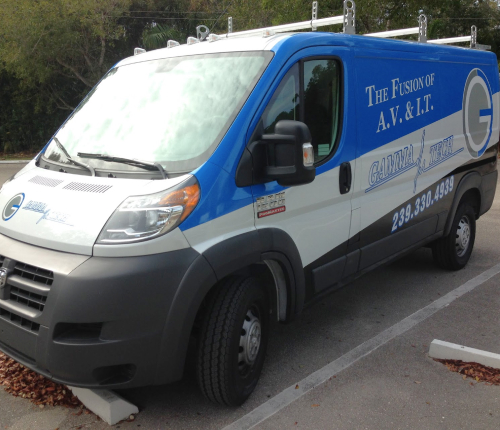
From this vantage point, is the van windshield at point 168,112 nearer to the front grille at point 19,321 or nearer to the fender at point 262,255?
the fender at point 262,255

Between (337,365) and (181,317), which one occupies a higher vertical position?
(181,317)

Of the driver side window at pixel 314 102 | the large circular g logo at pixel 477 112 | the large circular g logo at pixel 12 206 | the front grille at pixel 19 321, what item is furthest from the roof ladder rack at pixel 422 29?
the front grille at pixel 19 321

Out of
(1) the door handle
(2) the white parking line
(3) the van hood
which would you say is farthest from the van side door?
(3) the van hood

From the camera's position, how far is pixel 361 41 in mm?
4293

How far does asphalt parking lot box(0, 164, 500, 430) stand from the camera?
3.33 meters

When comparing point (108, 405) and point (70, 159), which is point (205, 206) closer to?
point (70, 159)

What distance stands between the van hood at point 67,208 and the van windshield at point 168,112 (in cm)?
19

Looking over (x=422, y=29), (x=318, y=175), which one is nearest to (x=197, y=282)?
(x=318, y=175)

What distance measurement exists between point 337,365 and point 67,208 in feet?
7.12

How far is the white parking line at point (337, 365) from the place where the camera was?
3.38 meters

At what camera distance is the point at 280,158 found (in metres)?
3.32

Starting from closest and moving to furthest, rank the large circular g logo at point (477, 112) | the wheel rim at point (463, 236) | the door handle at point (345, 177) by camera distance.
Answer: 1. the door handle at point (345, 177)
2. the large circular g logo at point (477, 112)
3. the wheel rim at point (463, 236)

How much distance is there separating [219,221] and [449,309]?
2.88 m

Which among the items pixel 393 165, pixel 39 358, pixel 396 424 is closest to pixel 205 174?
pixel 39 358
